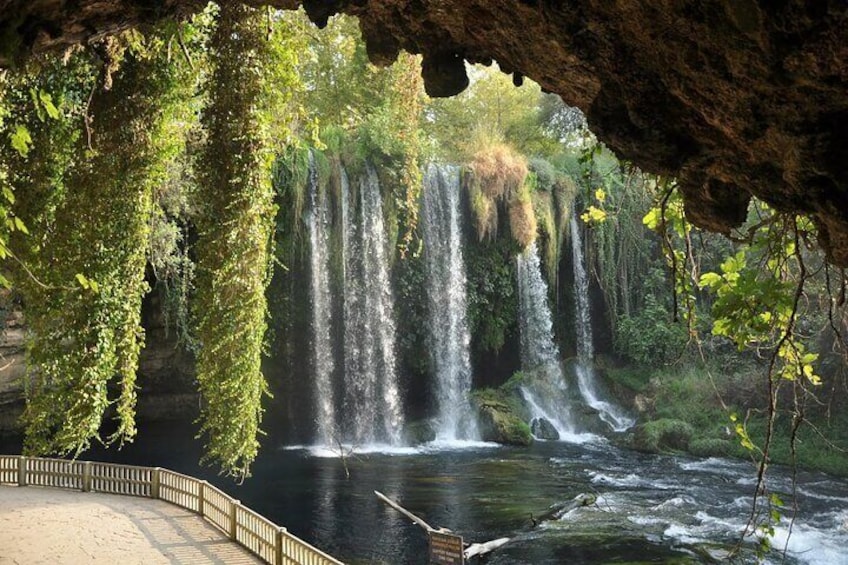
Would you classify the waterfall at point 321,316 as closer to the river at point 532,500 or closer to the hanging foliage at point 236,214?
the river at point 532,500

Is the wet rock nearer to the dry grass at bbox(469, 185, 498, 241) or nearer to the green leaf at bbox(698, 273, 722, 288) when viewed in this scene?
the dry grass at bbox(469, 185, 498, 241)

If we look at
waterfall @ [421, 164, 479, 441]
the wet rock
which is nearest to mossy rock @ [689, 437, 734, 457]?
the wet rock

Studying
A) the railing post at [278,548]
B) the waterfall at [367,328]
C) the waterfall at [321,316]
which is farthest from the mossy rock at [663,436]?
the railing post at [278,548]

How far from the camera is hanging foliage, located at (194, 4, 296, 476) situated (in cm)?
689

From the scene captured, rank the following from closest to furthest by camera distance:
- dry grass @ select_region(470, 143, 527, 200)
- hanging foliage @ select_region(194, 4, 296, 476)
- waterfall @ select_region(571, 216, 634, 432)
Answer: hanging foliage @ select_region(194, 4, 296, 476) < dry grass @ select_region(470, 143, 527, 200) < waterfall @ select_region(571, 216, 634, 432)

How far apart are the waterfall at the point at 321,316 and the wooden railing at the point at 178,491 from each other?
783 centimetres

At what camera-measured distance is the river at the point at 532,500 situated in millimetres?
10289

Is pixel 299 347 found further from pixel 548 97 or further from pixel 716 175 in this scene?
pixel 716 175

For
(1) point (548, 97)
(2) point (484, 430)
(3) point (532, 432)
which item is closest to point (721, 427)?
(3) point (532, 432)

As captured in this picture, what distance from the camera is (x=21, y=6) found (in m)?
3.54

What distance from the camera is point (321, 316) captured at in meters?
19.2

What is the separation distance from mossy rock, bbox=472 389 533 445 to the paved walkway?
10124mm

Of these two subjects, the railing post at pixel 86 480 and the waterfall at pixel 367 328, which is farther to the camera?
the waterfall at pixel 367 328

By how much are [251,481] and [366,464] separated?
2626 mm
